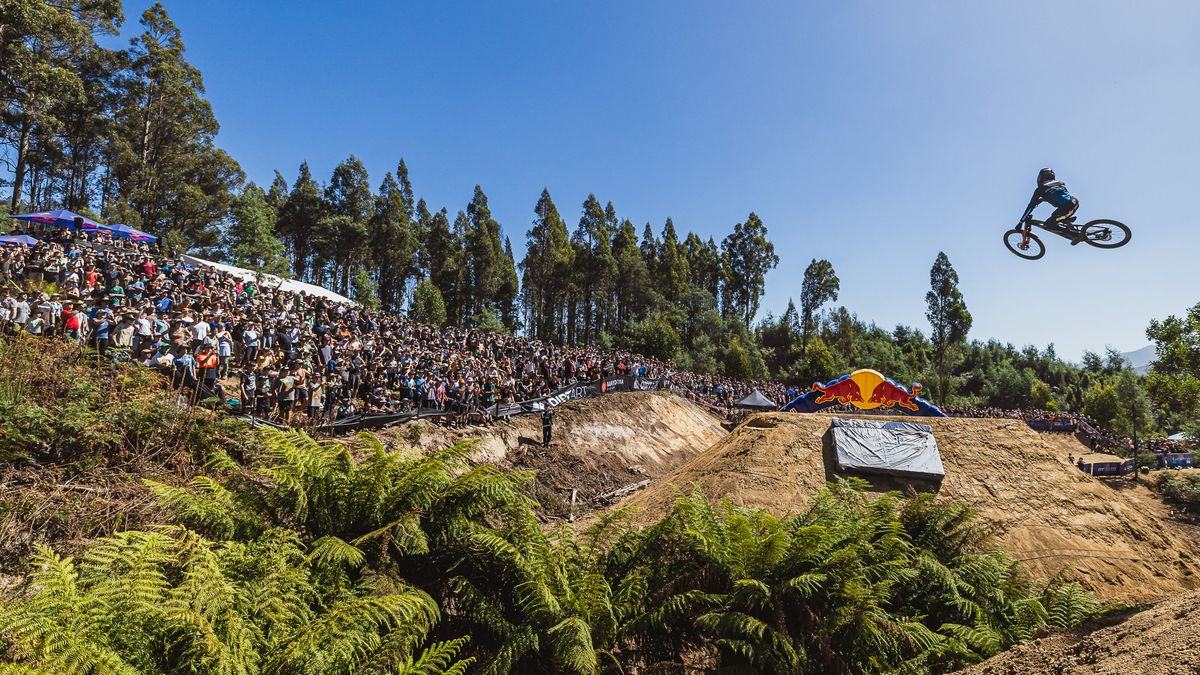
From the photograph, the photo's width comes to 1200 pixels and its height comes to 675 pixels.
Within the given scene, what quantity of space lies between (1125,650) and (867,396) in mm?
16931

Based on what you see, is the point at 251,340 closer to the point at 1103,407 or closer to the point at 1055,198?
the point at 1055,198

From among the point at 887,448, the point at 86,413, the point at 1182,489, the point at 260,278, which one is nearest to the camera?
the point at 86,413

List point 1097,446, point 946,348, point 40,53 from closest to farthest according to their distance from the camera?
point 40,53, point 1097,446, point 946,348

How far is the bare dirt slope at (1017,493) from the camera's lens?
35.9ft

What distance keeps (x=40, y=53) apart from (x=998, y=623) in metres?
52.1

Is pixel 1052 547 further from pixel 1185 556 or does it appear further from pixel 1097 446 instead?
pixel 1097 446

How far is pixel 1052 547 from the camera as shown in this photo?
11.3 meters

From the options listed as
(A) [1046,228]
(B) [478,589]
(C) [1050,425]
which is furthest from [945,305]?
(B) [478,589]

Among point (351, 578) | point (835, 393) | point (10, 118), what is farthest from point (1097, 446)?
point (10, 118)

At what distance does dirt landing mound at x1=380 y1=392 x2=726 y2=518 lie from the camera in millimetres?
15781

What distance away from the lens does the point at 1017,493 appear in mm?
12875

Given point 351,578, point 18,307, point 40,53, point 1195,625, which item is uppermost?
point 40,53

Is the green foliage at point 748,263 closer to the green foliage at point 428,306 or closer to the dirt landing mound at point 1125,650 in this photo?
the green foliage at point 428,306

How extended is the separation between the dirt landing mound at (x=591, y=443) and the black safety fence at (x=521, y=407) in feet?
1.32
